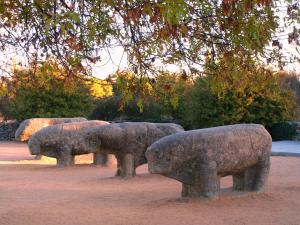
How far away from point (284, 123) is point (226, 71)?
83.9 ft

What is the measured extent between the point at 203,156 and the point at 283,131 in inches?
874

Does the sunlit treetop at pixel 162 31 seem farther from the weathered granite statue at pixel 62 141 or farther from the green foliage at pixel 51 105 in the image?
the green foliage at pixel 51 105

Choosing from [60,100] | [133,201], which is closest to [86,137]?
[133,201]

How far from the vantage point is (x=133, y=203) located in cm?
1104

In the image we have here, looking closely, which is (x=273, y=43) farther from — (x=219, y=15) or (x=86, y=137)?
(x=86, y=137)

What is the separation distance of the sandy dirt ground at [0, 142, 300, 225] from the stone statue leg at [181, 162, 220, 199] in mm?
177

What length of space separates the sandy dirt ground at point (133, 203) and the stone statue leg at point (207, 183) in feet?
0.58

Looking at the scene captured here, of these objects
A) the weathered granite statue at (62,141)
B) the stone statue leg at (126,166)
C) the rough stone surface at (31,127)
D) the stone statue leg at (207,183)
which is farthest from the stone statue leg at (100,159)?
the stone statue leg at (207,183)

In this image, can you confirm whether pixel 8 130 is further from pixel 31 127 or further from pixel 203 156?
pixel 203 156

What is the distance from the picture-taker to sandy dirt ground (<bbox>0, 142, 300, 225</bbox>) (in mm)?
9234

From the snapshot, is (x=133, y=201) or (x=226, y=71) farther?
(x=133, y=201)

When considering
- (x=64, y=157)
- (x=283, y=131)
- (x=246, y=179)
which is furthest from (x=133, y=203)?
(x=283, y=131)

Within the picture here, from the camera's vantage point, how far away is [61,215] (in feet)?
31.7

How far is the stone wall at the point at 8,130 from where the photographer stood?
38.3 metres
